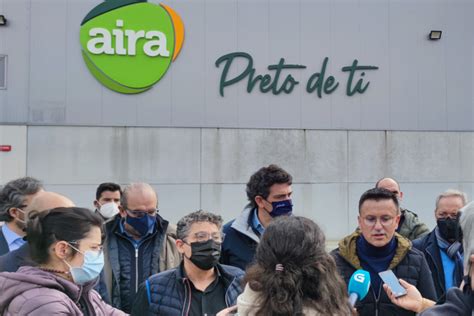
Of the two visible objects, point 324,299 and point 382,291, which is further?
point 382,291

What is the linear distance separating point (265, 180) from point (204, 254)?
3.99 ft

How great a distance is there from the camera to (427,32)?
1266cm

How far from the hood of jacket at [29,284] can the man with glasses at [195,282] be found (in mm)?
680

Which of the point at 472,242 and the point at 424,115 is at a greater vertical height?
the point at 424,115

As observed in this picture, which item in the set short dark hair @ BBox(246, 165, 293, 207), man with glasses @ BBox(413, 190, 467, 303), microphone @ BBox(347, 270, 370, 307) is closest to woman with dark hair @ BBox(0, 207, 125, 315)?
microphone @ BBox(347, 270, 370, 307)

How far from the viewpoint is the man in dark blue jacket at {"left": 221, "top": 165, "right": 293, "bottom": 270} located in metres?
3.91

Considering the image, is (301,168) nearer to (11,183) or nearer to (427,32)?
(427,32)

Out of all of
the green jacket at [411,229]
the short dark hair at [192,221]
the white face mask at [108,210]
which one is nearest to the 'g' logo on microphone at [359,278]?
the short dark hair at [192,221]

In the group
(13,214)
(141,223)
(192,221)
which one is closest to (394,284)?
(192,221)

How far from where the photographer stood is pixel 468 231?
5.67 ft

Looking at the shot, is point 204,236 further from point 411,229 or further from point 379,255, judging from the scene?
point 411,229

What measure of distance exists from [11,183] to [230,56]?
8637 millimetres

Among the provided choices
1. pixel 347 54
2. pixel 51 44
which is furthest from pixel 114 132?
pixel 347 54

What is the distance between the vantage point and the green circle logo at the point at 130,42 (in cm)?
1138
